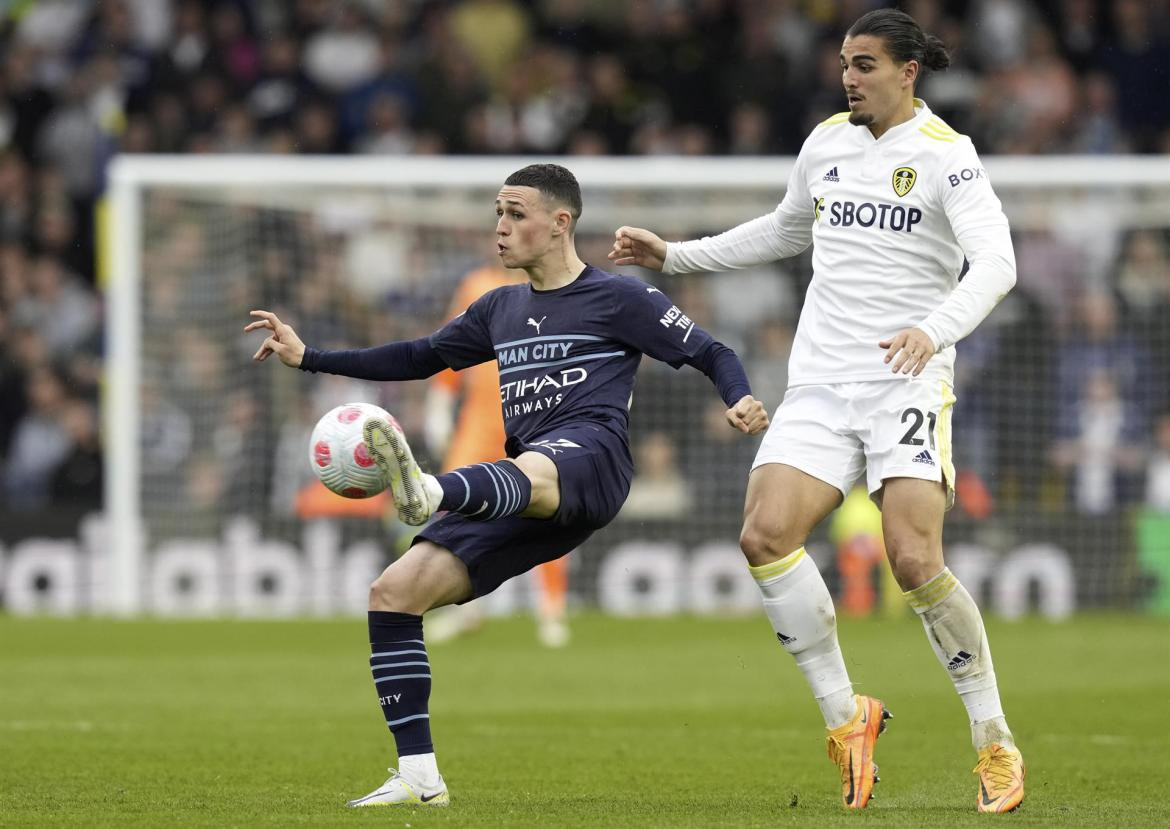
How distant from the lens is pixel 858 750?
641cm

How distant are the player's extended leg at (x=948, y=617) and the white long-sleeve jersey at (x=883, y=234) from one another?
0.44 m

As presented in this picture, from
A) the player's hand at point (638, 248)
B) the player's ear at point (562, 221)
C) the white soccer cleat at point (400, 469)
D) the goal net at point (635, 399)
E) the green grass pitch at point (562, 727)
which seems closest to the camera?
the white soccer cleat at point (400, 469)

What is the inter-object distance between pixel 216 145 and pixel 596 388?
46.7ft

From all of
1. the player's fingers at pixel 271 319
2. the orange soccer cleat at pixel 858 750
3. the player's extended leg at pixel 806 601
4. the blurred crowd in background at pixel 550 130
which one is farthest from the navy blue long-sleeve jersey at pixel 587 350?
the blurred crowd in background at pixel 550 130

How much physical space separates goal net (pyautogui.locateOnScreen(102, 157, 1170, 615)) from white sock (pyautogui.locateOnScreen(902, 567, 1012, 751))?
31.1ft

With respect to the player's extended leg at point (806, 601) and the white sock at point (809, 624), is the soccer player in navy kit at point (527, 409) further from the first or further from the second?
the white sock at point (809, 624)

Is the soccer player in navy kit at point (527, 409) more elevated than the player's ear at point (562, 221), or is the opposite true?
the player's ear at point (562, 221)

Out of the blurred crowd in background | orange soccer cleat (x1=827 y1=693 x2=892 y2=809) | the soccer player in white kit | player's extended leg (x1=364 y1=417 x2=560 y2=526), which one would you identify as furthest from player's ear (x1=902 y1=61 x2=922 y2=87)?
the blurred crowd in background

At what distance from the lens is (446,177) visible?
15.4m

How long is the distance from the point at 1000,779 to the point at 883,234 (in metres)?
1.82

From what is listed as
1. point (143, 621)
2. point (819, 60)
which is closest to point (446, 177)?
point (143, 621)

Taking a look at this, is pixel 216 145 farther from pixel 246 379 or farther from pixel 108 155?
pixel 246 379

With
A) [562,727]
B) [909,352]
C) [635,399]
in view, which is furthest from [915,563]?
[635,399]

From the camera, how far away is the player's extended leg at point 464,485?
5.78 m
